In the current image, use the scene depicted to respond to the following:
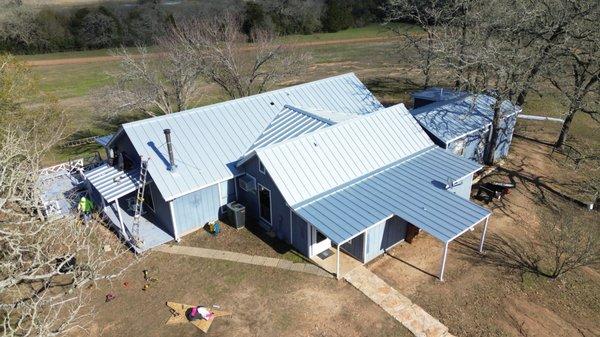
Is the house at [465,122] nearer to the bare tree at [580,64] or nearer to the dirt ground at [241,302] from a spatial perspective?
the bare tree at [580,64]

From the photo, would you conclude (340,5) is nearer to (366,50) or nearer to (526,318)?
(366,50)

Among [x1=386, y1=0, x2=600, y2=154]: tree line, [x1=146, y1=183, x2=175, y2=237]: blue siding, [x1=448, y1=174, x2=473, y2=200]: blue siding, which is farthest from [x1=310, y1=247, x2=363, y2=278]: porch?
[x1=386, y1=0, x2=600, y2=154]: tree line

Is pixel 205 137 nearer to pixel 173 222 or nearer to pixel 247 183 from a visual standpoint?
pixel 247 183

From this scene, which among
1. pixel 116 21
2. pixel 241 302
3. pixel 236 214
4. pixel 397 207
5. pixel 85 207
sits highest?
pixel 116 21

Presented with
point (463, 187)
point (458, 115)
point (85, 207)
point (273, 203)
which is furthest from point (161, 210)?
point (458, 115)

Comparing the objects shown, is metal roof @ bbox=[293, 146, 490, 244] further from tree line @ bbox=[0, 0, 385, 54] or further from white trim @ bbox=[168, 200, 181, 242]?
tree line @ bbox=[0, 0, 385, 54]

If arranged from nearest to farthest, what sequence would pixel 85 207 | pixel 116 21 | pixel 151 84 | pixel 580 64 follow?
1. pixel 85 207
2. pixel 580 64
3. pixel 151 84
4. pixel 116 21
